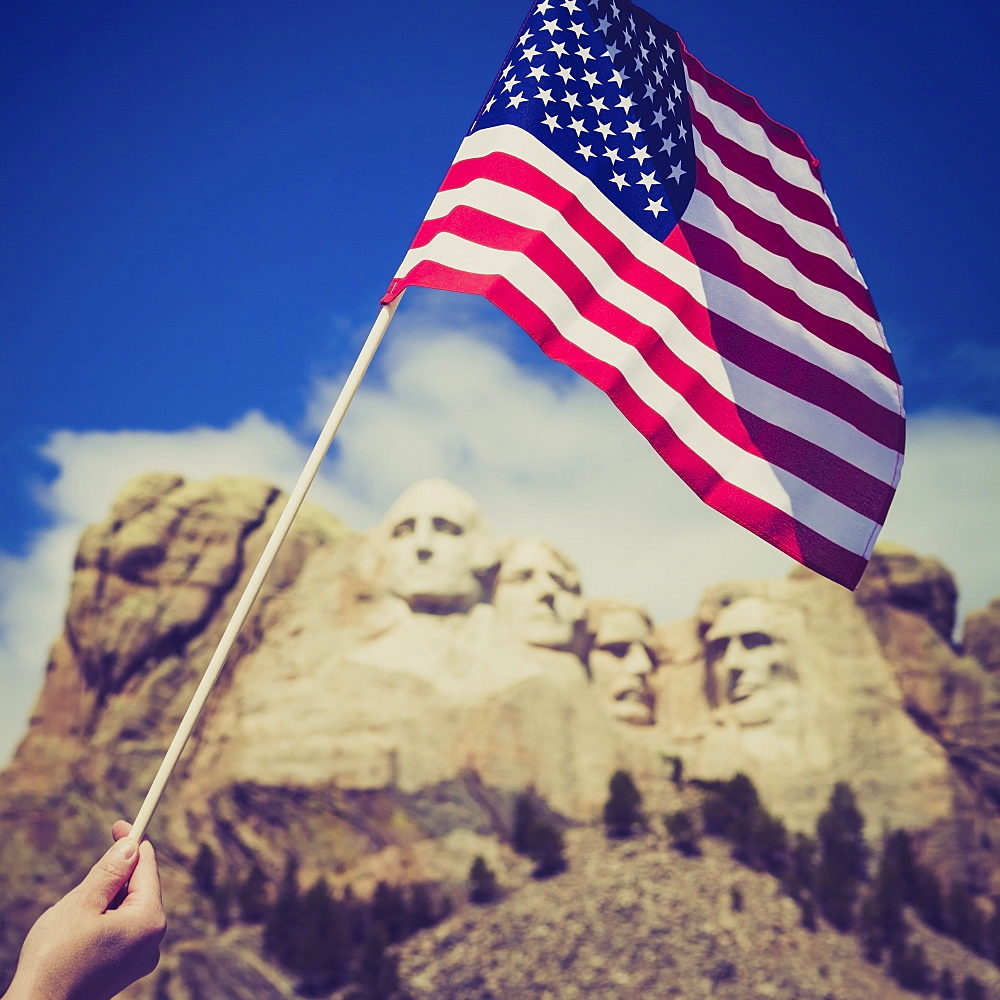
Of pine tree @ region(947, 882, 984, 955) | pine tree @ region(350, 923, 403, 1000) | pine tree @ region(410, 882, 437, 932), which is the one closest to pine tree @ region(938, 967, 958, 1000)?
pine tree @ region(947, 882, 984, 955)

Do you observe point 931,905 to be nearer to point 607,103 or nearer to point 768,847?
point 768,847

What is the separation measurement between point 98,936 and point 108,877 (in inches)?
6.2

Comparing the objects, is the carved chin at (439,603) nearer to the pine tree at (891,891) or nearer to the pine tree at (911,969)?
the pine tree at (891,891)

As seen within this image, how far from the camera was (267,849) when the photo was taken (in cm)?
2820

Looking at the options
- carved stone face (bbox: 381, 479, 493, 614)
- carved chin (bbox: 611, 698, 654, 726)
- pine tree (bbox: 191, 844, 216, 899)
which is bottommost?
pine tree (bbox: 191, 844, 216, 899)

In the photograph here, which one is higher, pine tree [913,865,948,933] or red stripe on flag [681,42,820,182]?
red stripe on flag [681,42,820,182]

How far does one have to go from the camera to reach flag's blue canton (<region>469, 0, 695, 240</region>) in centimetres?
550

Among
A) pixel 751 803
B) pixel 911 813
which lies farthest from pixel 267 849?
pixel 911 813

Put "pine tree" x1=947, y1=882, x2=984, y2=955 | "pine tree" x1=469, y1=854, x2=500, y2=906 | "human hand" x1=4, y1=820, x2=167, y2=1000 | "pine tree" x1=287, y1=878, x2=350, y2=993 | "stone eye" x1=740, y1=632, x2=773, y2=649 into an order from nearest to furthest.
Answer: "human hand" x1=4, y1=820, x2=167, y2=1000 → "pine tree" x1=287, y1=878, x2=350, y2=993 → "pine tree" x1=469, y1=854, x2=500, y2=906 → "pine tree" x1=947, y1=882, x2=984, y2=955 → "stone eye" x1=740, y1=632, x2=773, y2=649

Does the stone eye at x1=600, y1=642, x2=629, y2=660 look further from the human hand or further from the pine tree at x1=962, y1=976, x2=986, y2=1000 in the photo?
the human hand

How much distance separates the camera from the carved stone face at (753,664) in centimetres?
3212

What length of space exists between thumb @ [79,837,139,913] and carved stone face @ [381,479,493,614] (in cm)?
2844

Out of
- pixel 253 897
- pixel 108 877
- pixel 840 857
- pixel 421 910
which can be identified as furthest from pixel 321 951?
pixel 108 877

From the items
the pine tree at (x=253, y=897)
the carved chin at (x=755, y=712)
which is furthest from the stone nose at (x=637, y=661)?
the pine tree at (x=253, y=897)
